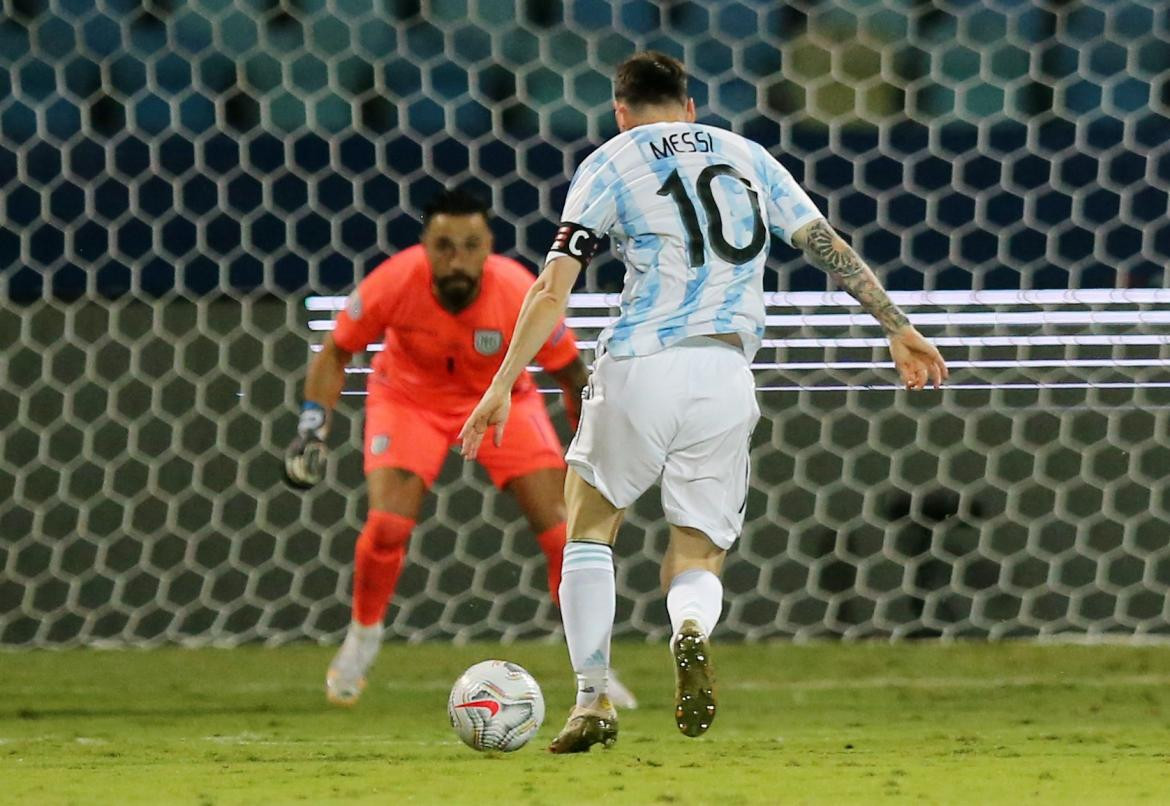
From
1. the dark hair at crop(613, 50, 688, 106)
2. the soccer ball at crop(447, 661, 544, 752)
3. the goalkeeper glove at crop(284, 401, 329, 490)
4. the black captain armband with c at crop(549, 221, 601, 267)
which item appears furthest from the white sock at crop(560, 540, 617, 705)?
the goalkeeper glove at crop(284, 401, 329, 490)

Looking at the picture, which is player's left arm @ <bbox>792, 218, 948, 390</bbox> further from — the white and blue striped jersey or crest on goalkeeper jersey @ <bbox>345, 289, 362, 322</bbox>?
crest on goalkeeper jersey @ <bbox>345, 289, 362, 322</bbox>

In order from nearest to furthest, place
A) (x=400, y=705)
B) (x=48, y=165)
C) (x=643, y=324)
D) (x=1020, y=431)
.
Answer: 1. (x=643, y=324)
2. (x=400, y=705)
3. (x=1020, y=431)
4. (x=48, y=165)

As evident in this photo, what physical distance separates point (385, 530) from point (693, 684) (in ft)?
4.90

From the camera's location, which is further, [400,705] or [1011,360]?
[1011,360]

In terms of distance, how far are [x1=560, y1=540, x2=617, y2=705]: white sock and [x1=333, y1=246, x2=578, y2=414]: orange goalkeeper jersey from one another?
112cm

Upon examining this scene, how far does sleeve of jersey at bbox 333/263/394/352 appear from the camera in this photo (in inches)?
174

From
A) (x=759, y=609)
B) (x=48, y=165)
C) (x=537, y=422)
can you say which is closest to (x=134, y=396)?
(x=48, y=165)

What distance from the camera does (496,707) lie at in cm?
330

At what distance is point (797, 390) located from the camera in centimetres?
556

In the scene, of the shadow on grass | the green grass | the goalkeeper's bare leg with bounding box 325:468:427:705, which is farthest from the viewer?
the goalkeeper's bare leg with bounding box 325:468:427:705

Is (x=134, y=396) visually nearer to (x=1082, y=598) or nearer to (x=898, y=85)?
(x=898, y=85)

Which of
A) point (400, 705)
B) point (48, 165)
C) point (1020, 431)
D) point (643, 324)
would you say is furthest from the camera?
point (48, 165)

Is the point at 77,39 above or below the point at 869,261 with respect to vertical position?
above

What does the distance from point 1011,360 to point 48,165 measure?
9.81 feet
